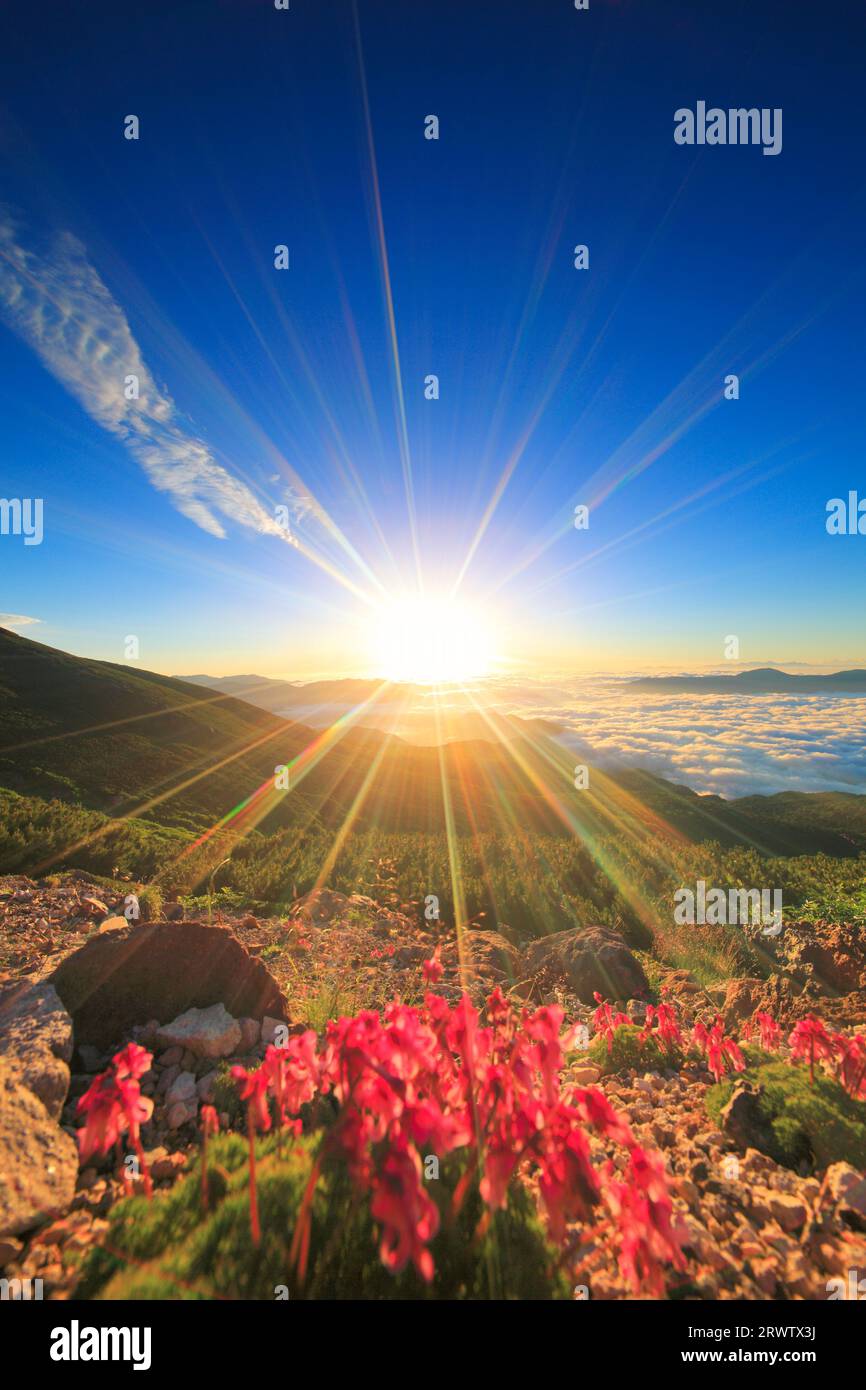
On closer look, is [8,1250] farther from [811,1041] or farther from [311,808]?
[311,808]

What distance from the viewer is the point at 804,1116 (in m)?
4.04

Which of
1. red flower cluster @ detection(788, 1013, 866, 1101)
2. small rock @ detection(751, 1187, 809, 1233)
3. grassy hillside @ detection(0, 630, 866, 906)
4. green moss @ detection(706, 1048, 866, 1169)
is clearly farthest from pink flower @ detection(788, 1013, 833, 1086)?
grassy hillside @ detection(0, 630, 866, 906)

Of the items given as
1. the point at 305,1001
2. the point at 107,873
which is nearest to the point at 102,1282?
the point at 305,1001

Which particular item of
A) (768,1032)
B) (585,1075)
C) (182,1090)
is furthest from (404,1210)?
(768,1032)

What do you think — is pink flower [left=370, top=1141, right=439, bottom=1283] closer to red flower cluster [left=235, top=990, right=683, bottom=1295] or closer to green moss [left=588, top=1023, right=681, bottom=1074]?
red flower cluster [left=235, top=990, right=683, bottom=1295]

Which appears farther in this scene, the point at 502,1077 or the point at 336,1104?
the point at 336,1104

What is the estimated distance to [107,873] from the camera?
11367mm

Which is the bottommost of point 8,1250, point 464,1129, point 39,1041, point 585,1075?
point 585,1075

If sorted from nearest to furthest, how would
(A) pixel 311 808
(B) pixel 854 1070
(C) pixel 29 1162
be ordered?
(C) pixel 29 1162
(B) pixel 854 1070
(A) pixel 311 808

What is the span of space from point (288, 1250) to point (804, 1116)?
402cm

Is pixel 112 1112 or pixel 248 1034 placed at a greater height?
pixel 112 1112

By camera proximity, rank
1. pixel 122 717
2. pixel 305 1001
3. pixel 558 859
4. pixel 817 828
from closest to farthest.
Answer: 1. pixel 305 1001
2. pixel 558 859
3. pixel 817 828
4. pixel 122 717
